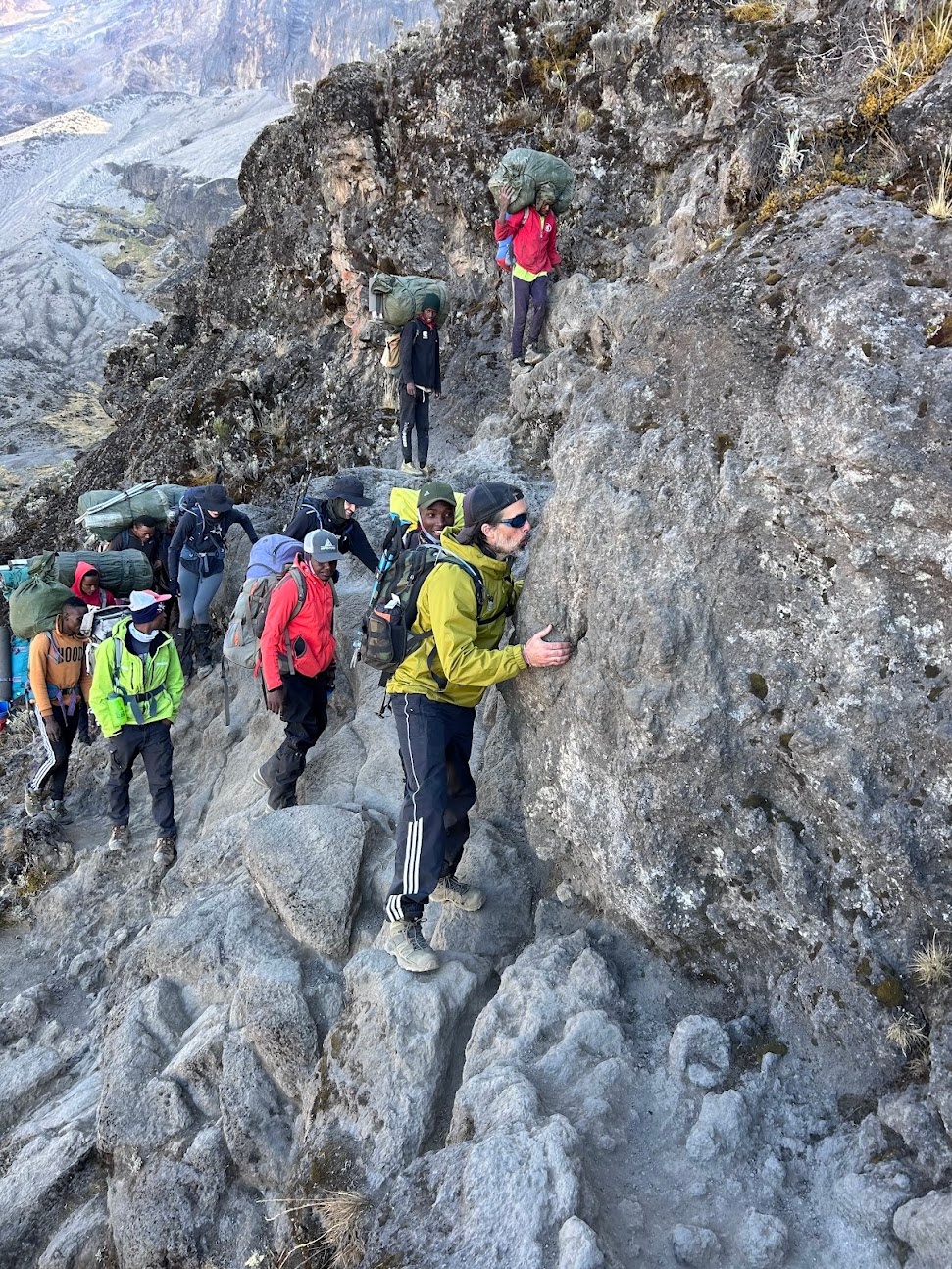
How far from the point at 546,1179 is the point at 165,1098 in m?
3.14

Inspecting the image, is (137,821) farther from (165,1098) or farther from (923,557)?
(923,557)

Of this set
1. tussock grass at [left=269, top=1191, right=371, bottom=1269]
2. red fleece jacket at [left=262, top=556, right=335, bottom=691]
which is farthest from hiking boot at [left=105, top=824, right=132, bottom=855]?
tussock grass at [left=269, top=1191, right=371, bottom=1269]

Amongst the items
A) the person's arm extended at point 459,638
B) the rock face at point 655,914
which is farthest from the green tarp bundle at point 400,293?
the person's arm extended at point 459,638

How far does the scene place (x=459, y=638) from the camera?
5.34 meters

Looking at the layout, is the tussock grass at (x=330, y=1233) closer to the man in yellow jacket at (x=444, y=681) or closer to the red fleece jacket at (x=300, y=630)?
the man in yellow jacket at (x=444, y=681)

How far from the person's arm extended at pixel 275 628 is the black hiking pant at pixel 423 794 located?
7.42 feet

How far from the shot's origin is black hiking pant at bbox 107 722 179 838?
8648 millimetres

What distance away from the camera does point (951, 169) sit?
4719mm

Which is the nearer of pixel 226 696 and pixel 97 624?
pixel 97 624

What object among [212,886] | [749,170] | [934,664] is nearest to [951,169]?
[934,664]

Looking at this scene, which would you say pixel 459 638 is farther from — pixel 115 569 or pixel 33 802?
pixel 33 802

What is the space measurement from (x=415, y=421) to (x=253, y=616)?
15.2ft

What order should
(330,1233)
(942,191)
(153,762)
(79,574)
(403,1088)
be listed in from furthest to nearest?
(79,574)
(153,762)
(403,1088)
(942,191)
(330,1233)

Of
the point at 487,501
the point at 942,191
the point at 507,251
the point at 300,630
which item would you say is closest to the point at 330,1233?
the point at 487,501
